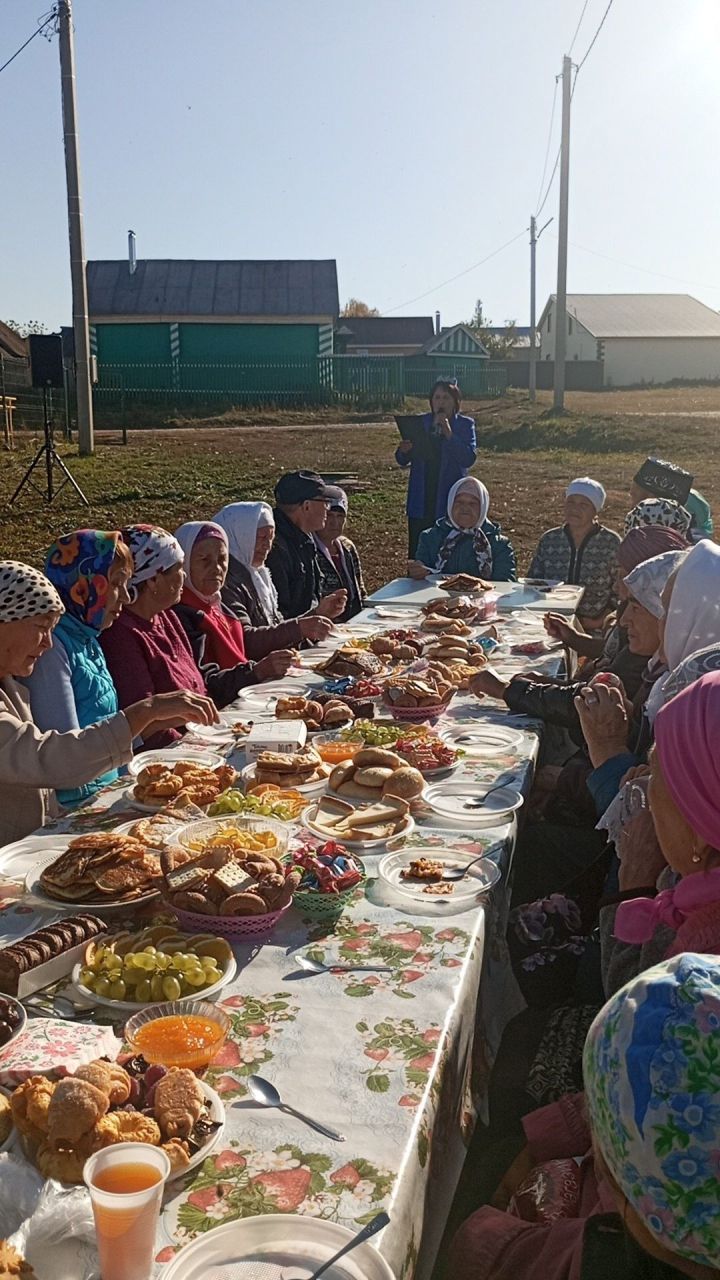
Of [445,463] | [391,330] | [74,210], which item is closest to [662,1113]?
[445,463]

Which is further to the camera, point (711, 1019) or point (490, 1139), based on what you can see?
point (490, 1139)

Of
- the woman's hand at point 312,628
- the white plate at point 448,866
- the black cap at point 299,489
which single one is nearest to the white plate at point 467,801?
the white plate at point 448,866

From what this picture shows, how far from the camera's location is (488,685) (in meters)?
4.43

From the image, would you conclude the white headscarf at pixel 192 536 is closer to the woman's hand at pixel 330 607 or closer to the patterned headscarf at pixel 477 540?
the woman's hand at pixel 330 607

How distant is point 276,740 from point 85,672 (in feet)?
2.66

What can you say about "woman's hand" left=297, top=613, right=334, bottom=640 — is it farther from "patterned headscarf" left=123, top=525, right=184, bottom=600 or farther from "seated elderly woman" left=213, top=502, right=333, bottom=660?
"patterned headscarf" left=123, top=525, right=184, bottom=600

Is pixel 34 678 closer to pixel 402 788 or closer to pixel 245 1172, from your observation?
pixel 402 788

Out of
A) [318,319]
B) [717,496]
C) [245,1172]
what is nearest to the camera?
[245,1172]

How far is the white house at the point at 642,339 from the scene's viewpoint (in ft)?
181

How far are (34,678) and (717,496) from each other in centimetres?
1480

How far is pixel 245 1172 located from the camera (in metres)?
1.55

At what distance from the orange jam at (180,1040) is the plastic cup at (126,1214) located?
0.39 meters

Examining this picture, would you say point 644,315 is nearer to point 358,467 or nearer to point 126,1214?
point 358,467

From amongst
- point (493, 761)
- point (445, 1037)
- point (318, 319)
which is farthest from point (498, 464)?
point (445, 1037)
